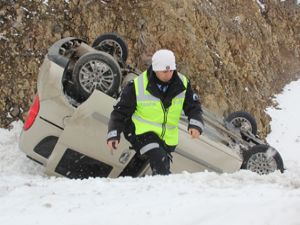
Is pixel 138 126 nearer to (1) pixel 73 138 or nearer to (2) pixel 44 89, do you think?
(1) pixel 73 138

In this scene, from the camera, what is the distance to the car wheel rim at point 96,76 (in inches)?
253

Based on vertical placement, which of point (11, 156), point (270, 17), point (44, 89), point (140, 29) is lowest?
point (11, 156)

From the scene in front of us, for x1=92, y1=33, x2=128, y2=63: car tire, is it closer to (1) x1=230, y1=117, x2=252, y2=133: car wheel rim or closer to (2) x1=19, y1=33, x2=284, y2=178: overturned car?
(2) x1=19, y1=33, x2=284, y2=178: overturned car

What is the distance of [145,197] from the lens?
3.84 metres

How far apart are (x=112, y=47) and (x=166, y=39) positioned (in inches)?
101

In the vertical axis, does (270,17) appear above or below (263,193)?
above

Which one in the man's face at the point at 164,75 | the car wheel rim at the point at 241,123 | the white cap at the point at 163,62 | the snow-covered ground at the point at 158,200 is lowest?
the snow-covered ground at the point at 158,200

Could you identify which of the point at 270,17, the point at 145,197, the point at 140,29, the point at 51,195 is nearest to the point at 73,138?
the point at 51,195

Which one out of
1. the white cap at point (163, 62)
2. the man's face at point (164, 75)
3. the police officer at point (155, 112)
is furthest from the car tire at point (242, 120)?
the white cap at point (163, 62)

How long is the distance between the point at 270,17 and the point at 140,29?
7064 mm

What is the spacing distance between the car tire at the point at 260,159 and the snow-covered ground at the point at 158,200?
2516mm

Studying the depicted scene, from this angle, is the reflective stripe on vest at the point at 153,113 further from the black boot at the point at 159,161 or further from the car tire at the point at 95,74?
the car tire at the point at 95,74

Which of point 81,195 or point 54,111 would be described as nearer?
point 81,195

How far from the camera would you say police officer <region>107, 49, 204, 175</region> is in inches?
194
